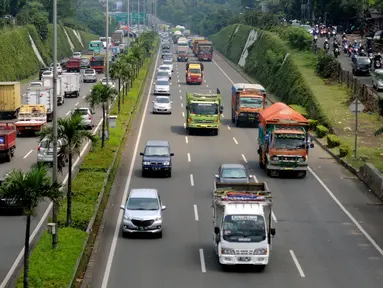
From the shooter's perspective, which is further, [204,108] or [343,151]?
[204,108]

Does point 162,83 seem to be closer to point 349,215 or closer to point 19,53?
point 19,53

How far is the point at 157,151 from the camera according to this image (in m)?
44.8

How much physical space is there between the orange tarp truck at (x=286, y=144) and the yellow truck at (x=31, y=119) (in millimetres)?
17217

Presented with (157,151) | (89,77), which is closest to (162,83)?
(89,77)

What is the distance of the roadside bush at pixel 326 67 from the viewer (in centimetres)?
7750

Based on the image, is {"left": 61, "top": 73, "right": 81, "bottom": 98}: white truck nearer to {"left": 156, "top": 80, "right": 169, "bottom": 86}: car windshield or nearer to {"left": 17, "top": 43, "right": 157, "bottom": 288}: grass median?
{"left": 156, "top": 80, "right": 169, "bottom": 86}: car windshield

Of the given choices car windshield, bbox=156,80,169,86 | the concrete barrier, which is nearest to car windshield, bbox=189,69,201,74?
car windshield, bbox=156,80,169,86

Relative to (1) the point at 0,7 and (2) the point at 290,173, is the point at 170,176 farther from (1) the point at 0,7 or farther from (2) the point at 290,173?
(1) the point at 0,7

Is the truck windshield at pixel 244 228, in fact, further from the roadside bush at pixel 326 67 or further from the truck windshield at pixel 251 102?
the roadside bush at pixel 326 67

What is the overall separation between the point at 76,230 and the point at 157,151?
44.7 ft

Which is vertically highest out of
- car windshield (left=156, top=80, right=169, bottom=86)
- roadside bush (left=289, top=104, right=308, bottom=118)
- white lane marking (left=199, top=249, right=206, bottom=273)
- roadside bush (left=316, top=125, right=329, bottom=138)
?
car windshield (left=156, top=80, right=169, bottom=86)

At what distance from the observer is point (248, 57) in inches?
4811

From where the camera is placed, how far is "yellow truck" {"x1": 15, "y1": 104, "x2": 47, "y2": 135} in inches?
2254

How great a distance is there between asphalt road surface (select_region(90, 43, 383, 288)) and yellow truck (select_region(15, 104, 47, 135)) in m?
7.40
